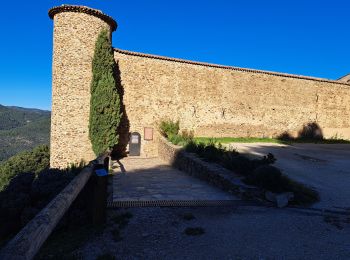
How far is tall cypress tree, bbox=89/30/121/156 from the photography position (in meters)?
15.4

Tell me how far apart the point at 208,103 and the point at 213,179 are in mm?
12025

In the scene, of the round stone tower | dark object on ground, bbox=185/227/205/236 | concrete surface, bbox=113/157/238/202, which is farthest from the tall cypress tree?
dark object on ground, bbox=185/227/205/236

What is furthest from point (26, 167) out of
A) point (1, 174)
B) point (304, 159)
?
point (304, 159)

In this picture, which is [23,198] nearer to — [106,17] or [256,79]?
[106,17]

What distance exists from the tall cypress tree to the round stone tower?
0.43 metres

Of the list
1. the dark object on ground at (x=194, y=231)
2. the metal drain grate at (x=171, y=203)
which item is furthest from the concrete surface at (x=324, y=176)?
the dark object on ground at (x=194, y=231)

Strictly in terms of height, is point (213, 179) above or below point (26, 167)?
above

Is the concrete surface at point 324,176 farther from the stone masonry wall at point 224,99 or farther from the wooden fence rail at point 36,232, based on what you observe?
the stone masonry wall at point 224,99

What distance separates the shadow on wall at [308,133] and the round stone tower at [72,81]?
48.2 feet

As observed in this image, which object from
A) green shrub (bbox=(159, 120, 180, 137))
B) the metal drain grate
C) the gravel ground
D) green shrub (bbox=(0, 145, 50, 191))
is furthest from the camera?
green shrub (bbox=(0, 145, 50, 191))

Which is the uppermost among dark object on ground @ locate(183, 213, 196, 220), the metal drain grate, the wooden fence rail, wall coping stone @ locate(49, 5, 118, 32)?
wall coping stone @ locate(49, 5, 118, 32)

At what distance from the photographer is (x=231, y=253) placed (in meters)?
4.03

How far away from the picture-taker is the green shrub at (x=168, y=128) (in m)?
18.1

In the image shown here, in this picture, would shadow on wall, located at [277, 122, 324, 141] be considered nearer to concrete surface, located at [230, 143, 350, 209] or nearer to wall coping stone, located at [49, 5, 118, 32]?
concrete surface, located at [230, 143, 350, 209]
